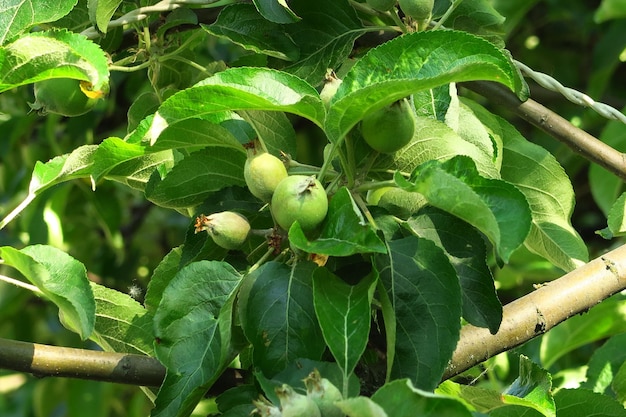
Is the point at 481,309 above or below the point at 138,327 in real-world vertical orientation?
above

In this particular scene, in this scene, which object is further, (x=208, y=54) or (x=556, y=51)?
(x=556, y=51)

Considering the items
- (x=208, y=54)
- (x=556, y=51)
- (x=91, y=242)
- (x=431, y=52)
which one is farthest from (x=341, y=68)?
(x=556, y=51)

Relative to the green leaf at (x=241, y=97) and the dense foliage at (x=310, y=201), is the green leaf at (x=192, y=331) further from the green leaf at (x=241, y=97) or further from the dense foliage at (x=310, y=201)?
the green leaf at (x=241, y=97)

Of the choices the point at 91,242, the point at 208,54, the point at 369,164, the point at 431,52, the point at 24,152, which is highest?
the point at 431,52

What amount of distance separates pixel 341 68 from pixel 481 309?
400mm

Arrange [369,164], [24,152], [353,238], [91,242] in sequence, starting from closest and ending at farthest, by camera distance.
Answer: [353,238] → [369,164] → [24,152] → [91,242]

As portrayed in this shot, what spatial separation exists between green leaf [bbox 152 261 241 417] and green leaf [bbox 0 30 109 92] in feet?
0.71

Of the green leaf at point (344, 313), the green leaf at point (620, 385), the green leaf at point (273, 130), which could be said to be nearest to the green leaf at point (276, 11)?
the green leaf at point (273, 130)

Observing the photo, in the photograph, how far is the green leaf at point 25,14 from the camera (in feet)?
3.01

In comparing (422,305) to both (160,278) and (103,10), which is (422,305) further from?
(103,10)

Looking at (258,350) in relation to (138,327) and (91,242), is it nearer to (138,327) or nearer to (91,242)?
(138,327)

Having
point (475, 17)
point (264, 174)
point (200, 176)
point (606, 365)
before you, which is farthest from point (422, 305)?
point (606, 365)

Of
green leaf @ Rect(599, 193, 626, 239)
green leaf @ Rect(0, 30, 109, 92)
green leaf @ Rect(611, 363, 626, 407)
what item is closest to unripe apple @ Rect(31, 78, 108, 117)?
green leaf @ Rect(0, 30, 109, 92)

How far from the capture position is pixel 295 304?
76 centimetres
